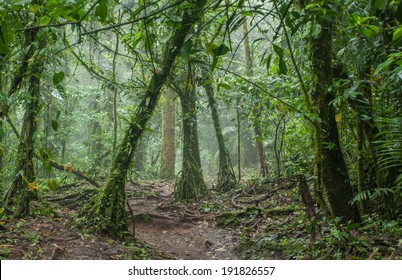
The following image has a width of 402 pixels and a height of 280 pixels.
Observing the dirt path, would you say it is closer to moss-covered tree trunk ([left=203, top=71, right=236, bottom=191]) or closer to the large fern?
moss-covered tree trunk ([left=203, top=71, right=236, bottom=191])

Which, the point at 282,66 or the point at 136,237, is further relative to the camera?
the point at 136,237

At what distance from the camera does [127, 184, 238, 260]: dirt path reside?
5.55m

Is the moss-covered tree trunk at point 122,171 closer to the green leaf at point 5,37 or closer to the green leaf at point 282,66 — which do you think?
the green leaf at point 282,66

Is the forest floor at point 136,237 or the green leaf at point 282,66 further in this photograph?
the forest floor at point 136,237

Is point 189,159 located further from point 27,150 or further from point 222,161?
point 27,150


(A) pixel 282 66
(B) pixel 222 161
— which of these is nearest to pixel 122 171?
(A) pixel 282 66

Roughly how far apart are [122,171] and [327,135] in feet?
8.59

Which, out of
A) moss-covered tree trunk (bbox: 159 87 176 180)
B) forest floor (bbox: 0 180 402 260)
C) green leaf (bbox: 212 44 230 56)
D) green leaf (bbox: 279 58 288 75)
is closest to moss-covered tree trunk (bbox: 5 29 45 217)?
forest floor (bbox: 0 180 402 260)

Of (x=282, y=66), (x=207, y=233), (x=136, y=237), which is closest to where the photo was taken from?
(x=282, y=66)

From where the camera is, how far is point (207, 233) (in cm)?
656

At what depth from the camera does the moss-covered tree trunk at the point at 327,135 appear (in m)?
4.26

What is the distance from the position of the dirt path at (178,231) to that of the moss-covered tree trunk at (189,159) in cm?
35

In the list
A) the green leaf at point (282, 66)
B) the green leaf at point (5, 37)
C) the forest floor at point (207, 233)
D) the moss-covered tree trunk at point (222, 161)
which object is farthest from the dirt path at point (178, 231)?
the green leaf at point (5, 37)

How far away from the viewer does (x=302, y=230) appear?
5.16 meters
